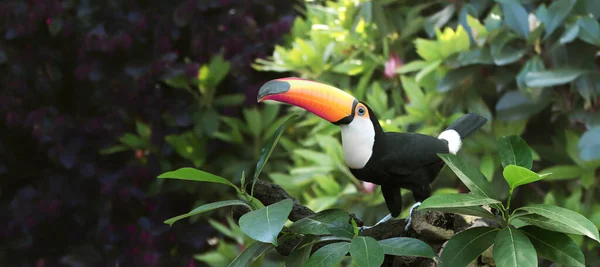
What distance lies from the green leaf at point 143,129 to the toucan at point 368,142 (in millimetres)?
1186

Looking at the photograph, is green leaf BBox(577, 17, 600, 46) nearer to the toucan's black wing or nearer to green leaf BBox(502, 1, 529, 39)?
green leaf BBox(502, 1, 529, 39)

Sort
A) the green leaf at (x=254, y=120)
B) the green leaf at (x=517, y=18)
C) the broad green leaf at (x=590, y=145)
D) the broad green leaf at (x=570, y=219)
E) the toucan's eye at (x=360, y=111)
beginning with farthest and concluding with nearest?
the green leaf at (x=254, y=120)
the green leaf at (x=517, y=18)
the broad green leaf at (x=590, y=145)
the toucan's eye at (x=360, y=111)
the broad green leaf at (x=570, y=219)

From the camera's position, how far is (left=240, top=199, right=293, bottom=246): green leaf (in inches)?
28.2

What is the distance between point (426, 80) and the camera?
65.2 inches

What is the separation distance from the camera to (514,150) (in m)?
0.84

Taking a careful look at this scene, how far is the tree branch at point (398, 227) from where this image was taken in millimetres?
915

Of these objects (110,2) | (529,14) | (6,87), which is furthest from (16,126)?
(529,14)

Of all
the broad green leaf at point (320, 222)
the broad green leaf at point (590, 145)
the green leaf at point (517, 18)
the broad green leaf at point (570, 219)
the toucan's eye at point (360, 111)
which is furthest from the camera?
the green leaf at point (517, 18)

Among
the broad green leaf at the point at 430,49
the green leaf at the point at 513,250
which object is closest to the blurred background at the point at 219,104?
the broad green leaf at the point at 430,49

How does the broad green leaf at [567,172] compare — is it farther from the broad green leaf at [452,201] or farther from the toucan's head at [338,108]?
the broad green leaf at [452,201]

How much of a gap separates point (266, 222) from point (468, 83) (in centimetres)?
102

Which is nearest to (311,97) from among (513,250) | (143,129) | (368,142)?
(368,142)

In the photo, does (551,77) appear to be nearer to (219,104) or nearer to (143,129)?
(219,104)

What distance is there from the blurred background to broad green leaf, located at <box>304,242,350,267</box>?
2.65 feet
